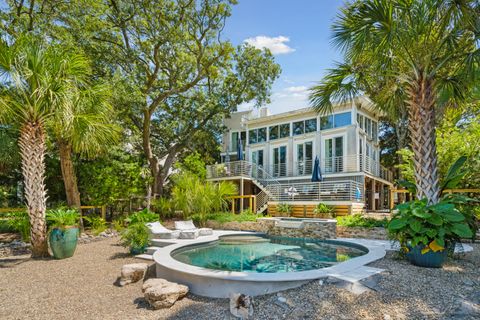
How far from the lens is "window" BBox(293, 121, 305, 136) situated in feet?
65.0

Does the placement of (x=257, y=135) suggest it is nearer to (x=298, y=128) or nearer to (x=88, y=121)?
(x=298, y=128)

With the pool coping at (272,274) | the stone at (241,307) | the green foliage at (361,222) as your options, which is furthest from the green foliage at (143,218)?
the stone at (241,307)

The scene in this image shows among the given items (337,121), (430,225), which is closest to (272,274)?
(430,225)

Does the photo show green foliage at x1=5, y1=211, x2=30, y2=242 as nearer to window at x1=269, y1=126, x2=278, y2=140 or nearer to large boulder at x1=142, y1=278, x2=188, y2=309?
large boulder at x1=142, y1=278, x2=188, y2=309

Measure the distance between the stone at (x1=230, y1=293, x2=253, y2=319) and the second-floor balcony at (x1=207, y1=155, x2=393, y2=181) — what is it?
14382 mm

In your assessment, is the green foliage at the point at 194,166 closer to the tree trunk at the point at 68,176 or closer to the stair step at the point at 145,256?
the tree trunk at the point at 68,176

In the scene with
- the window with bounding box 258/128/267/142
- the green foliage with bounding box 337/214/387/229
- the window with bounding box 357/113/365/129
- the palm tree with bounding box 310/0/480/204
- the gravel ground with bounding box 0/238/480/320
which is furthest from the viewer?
the window with bounding box 258/128/267/142

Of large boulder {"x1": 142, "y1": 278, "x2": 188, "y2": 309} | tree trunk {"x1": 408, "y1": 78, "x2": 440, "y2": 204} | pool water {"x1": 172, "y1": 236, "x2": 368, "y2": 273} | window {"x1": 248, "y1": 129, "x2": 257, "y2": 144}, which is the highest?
window {"x1": 248, "y1": 129, "x2": 257, "y2": 144}

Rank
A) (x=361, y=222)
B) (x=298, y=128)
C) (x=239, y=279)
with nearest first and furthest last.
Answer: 1. (x=239, y=279)
2. (x=361, y=222)
3. (x=298, y=128)

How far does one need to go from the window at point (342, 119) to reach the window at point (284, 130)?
3182 millimetres

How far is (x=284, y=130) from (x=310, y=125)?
189 cm

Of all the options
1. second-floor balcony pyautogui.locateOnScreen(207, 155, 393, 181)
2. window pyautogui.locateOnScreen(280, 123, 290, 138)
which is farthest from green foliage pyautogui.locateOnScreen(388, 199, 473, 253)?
window pyautogui.locateOnScreen(280, 123, 290, 138)

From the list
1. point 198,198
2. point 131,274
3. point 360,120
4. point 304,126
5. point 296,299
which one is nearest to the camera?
point 296,299

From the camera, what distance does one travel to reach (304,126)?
1973cm
